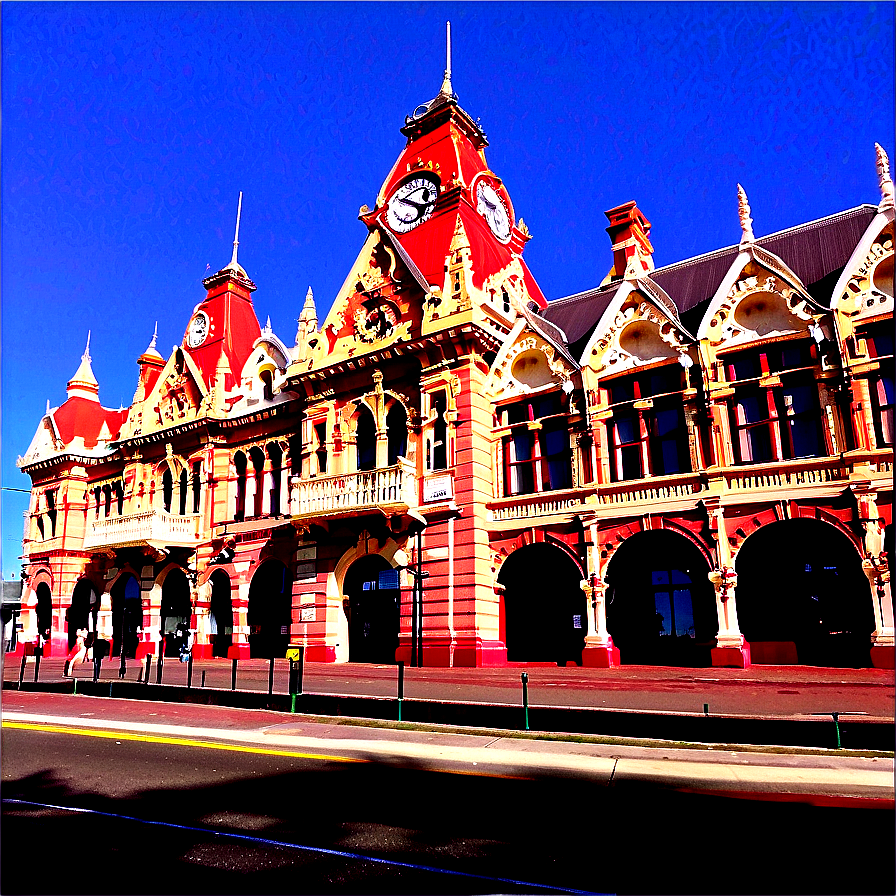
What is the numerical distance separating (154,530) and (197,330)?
11.6 metres

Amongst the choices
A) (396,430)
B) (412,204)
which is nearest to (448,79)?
(412,204)

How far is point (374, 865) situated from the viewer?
5.50 m

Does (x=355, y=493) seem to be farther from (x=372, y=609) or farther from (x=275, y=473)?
(x=275, y=473)

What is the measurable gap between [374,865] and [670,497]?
690 inches

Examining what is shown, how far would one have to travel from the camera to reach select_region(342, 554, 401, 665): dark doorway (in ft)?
84.4

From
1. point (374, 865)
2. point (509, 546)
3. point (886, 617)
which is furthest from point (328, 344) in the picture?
point (374, 865)

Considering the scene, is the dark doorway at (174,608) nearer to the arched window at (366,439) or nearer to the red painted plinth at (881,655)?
the arched window at (366,439)

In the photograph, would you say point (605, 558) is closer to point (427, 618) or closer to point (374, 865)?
point (427, 618)

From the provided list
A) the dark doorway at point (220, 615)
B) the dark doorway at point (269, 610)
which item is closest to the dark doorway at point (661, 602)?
the dark doorway at point (269, 610)

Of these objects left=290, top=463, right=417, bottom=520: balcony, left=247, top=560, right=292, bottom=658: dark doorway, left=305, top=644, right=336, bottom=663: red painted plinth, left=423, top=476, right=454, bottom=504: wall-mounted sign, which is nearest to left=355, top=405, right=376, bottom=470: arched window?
left=290, top=463, right=417, bottom=520: balcony

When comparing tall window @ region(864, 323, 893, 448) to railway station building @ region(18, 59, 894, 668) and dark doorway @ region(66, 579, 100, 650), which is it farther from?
dark doorway @ region(66, 579, 100, 650)

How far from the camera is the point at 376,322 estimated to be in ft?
91.1

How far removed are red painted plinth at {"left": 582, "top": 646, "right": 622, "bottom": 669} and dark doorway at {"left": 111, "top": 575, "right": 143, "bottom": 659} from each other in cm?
2269

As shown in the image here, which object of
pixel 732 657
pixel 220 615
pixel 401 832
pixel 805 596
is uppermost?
pixel 805 596
